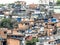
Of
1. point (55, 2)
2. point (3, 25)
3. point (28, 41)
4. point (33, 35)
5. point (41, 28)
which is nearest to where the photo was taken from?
point (28, 41)

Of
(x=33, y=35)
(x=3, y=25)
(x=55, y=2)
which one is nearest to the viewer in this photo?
(x=33, y=35)

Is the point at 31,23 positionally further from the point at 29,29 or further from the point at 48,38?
the point at 48,38

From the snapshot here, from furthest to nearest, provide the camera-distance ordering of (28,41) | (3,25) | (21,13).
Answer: (21,13)
(3,25)
(28,41)

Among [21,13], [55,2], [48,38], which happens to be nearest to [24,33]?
[48,38]

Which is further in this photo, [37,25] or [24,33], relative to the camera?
[37,25]

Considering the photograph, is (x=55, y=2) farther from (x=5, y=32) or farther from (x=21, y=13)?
(x=5, y=32)

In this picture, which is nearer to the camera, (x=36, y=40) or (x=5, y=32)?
(x=36, y=40)

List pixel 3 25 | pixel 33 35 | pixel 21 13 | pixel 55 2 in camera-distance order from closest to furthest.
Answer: pixel 33 35, pixel 3 25, pixel 21 13, pixel 55 2

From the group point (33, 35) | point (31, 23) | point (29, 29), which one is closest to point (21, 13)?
point (31, 23)

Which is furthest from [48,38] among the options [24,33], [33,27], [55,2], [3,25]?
[55,2]
